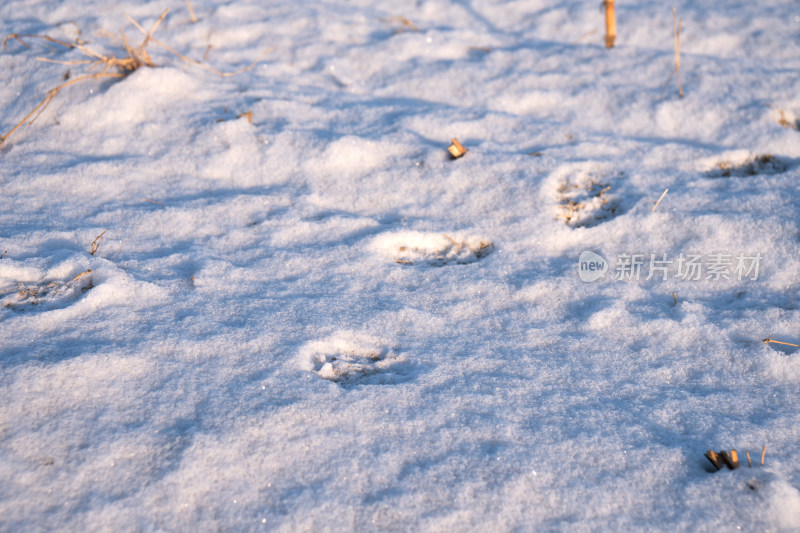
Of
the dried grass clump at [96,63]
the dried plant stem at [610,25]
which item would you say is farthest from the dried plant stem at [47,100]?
the dried plant stem at [610,25]

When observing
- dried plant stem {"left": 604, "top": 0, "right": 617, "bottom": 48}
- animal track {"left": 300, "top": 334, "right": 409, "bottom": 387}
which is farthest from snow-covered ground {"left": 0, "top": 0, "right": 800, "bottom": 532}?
dried plant stem {"left": 604, "top": 0, "right": 617, "bottom": 48}

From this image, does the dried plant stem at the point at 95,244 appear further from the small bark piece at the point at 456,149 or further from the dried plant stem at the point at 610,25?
the dried plant stem at the point at 610,25

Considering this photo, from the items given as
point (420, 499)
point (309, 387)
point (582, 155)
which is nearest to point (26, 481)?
point (309, 387)

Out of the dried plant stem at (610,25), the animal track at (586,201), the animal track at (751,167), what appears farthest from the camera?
the dried plant stem at (610,25)

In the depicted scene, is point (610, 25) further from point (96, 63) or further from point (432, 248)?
point (96, 63)

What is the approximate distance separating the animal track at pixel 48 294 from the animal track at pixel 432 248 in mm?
916

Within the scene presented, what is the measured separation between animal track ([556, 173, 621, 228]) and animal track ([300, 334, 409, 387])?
0.93 m

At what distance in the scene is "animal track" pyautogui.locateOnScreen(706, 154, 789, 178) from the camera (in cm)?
216

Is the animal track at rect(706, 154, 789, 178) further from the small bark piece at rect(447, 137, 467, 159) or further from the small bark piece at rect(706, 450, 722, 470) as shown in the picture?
the small bark piece at rect(706, 450, 722, 470)

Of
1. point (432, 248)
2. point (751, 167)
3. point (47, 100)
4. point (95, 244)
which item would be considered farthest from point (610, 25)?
point (47, 100)

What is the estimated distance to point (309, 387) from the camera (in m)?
1.36

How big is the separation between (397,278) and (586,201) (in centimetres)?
83

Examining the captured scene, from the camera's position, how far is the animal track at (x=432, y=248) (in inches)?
74.7

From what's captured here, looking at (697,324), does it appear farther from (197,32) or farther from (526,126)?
(197,32)
